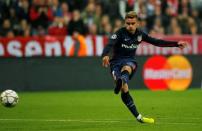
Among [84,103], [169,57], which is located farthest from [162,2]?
[84,103]

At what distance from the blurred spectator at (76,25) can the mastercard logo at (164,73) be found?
2.66 m

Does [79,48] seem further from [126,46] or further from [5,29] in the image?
[126,46]

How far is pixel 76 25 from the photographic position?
24.1m

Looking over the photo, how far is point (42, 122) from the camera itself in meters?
13.3

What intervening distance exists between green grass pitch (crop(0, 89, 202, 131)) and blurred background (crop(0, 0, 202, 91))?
0.80m

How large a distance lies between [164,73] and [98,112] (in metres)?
8.61

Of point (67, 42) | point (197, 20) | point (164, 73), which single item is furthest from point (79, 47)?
point (197, 20)

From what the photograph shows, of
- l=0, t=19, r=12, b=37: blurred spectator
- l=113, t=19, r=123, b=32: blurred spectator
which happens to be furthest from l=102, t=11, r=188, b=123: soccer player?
l=113, t=19, r=123, b=32: blurred spectator

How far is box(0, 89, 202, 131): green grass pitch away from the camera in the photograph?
12.5 metres

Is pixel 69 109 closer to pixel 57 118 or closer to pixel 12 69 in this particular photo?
pixel 57 118

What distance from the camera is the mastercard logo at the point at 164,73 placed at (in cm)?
2391

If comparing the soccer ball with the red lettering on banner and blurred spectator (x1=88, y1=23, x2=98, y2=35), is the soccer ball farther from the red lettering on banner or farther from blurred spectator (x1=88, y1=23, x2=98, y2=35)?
blurred spectator (x1=88, y1=23, x2=98, y2=35)

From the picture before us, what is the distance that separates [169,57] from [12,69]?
225 inches

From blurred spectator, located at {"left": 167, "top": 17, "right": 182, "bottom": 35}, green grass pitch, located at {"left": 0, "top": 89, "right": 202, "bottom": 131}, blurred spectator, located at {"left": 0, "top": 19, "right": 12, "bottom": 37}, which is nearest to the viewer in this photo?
green grass pitch, located at {"left": 0, "top": 89, "right": 202, "bottom": 131}
